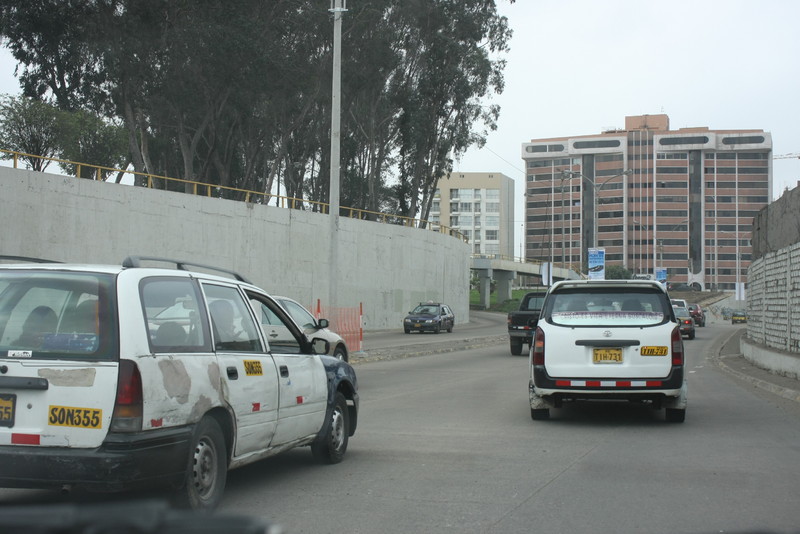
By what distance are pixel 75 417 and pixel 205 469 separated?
1065 mm

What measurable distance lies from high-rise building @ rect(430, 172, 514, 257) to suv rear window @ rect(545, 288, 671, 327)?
524 feet

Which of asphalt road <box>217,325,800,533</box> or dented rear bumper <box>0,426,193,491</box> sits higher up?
dented rear bumper <box>0,426,193,491</box>

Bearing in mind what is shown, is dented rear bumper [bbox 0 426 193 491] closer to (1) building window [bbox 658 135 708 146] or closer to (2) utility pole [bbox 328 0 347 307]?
(2) utility pole [bbox 328 0 347 307]

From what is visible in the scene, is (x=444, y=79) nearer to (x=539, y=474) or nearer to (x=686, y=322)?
(x=686, y=322)

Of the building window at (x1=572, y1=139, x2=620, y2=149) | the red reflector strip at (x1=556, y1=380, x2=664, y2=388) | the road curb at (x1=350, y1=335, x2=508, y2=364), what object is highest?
the building window at (x1=572, y1=139, x2=620, y2=149)

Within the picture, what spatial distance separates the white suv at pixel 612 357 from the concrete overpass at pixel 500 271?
275ft

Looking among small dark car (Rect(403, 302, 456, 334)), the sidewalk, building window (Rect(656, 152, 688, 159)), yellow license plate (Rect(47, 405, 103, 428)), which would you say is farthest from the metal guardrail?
building window (Rect(656, 152, 688, 159))

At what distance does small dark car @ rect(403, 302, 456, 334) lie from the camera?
45906mm

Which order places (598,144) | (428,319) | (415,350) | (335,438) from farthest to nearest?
(598,144), (428,319), (415,350), (335,438)

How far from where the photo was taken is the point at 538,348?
11.3 m

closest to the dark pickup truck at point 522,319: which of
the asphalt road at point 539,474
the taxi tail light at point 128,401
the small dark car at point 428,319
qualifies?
the asphalt road at point 539,474

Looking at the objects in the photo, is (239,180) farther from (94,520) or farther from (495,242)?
(495,242)

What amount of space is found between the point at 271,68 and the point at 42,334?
3760 centimetres

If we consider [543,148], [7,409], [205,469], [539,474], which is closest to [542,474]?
[539,474]
